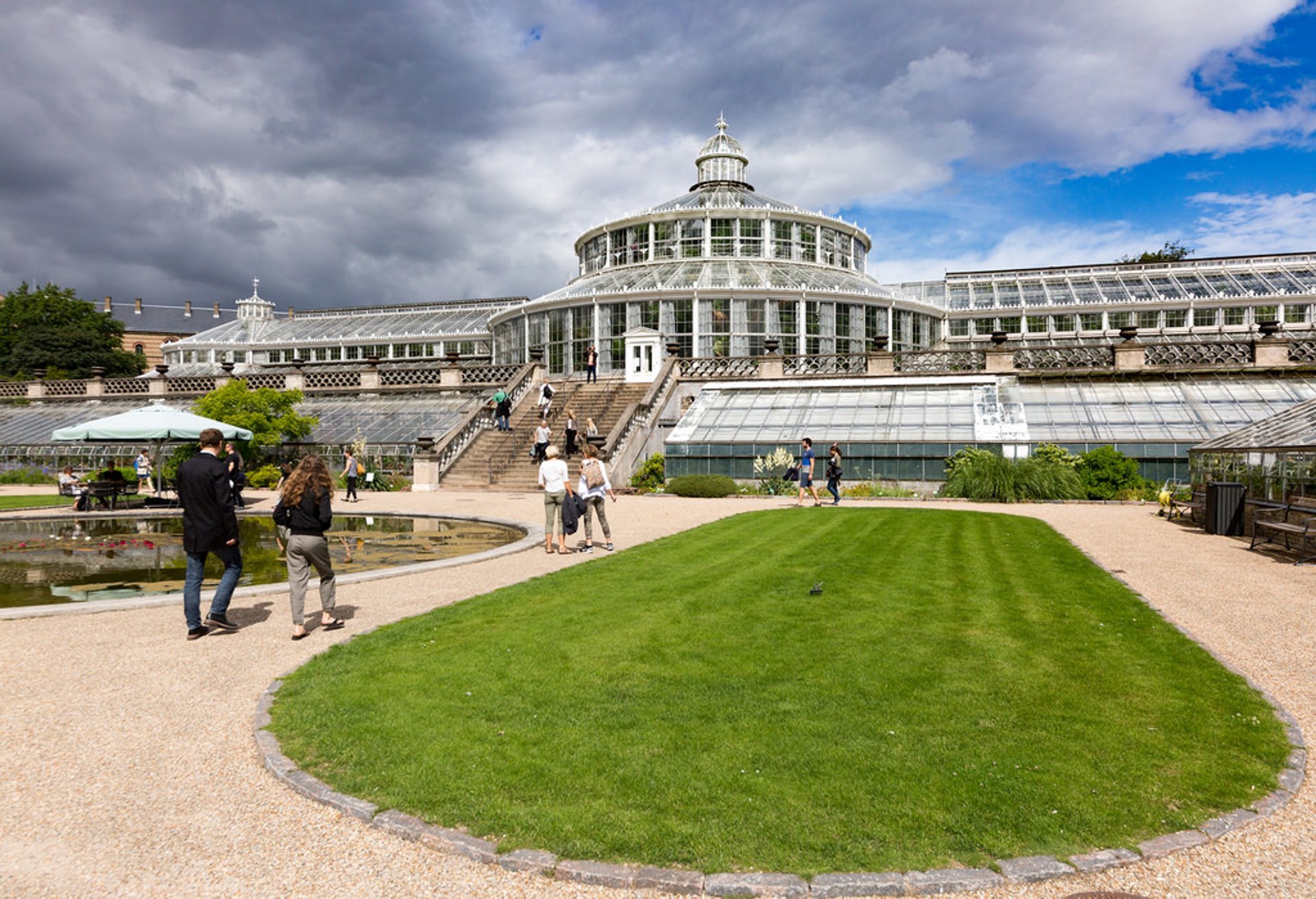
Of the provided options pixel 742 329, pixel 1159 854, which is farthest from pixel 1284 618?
pixel 742 329

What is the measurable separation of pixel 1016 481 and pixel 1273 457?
7621 millimetres

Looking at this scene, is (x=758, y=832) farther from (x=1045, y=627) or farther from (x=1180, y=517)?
(x=1180, y=517)

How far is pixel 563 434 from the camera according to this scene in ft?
98.5

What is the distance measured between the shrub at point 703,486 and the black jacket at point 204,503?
686 inches

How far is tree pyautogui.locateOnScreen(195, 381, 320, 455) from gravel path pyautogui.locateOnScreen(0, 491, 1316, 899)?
871 inches

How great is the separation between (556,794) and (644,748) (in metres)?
0.74

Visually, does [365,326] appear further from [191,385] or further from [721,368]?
[721,368]

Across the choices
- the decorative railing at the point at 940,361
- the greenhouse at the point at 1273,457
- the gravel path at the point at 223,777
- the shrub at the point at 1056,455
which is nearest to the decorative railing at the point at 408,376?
the decorative railing at the point at 940,361

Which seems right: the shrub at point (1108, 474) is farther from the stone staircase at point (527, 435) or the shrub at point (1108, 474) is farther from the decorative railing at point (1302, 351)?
the stone staircase at point (527, 435)

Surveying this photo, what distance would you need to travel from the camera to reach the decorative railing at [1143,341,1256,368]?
1070 inches

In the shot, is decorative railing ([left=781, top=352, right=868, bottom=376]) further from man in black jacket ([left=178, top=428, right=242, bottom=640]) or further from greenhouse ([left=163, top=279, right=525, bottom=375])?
greenhouse ([left=163, top=279, right=525, bottom=375])

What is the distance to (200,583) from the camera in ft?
25.8

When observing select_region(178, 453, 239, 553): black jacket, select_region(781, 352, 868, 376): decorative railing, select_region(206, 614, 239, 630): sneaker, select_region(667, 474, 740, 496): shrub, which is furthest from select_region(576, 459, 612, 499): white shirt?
select_region(781, 352, 868, 376): decorative railing

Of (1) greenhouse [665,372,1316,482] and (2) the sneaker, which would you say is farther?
(1) greenhouse [665,372,1316,482]
